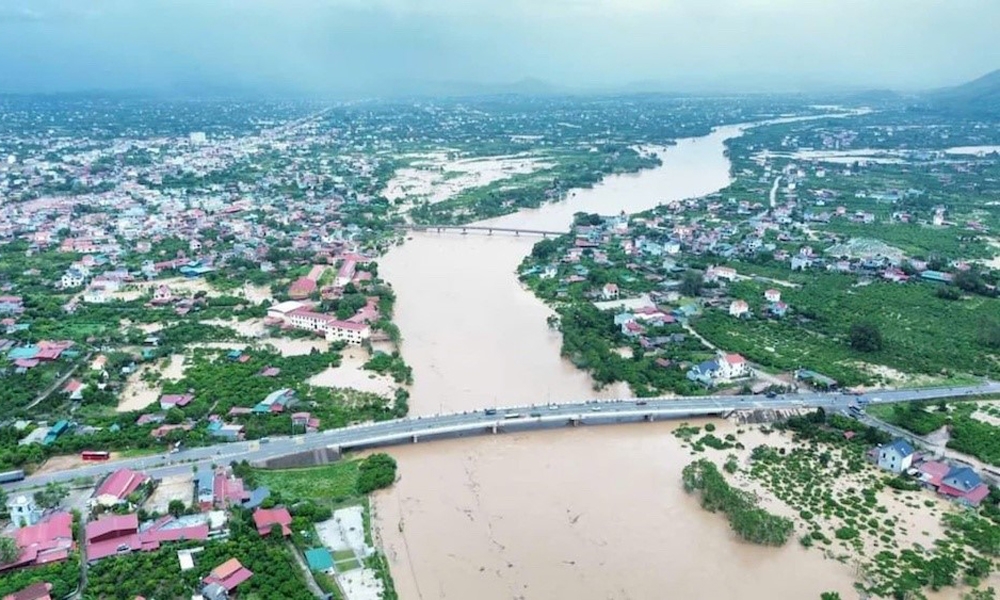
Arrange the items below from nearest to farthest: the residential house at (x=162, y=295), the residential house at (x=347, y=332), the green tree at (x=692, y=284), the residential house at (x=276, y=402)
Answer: the residential house at (x=276, y=402), the residential house at (x=347, y=332), the residential house at (x=162, y=295), the green tree at (x=692, y=284)

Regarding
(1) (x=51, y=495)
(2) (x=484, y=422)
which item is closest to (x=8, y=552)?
(1) (x=51, y=495)

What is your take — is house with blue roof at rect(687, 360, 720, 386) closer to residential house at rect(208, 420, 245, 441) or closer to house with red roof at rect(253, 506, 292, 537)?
house with red roof at rect(253, 506, 292, 537)

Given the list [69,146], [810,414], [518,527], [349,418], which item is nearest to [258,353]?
[349,418]

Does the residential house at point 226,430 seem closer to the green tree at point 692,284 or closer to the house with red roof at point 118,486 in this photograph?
the house with red roof at point 118,486

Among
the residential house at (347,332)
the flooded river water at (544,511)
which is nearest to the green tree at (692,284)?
the flooded river water at (544,511)

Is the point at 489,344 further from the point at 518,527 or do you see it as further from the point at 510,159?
the point at 510,159

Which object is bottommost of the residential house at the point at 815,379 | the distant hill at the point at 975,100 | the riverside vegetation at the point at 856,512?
the riverside vegetation at the point at 856,512
